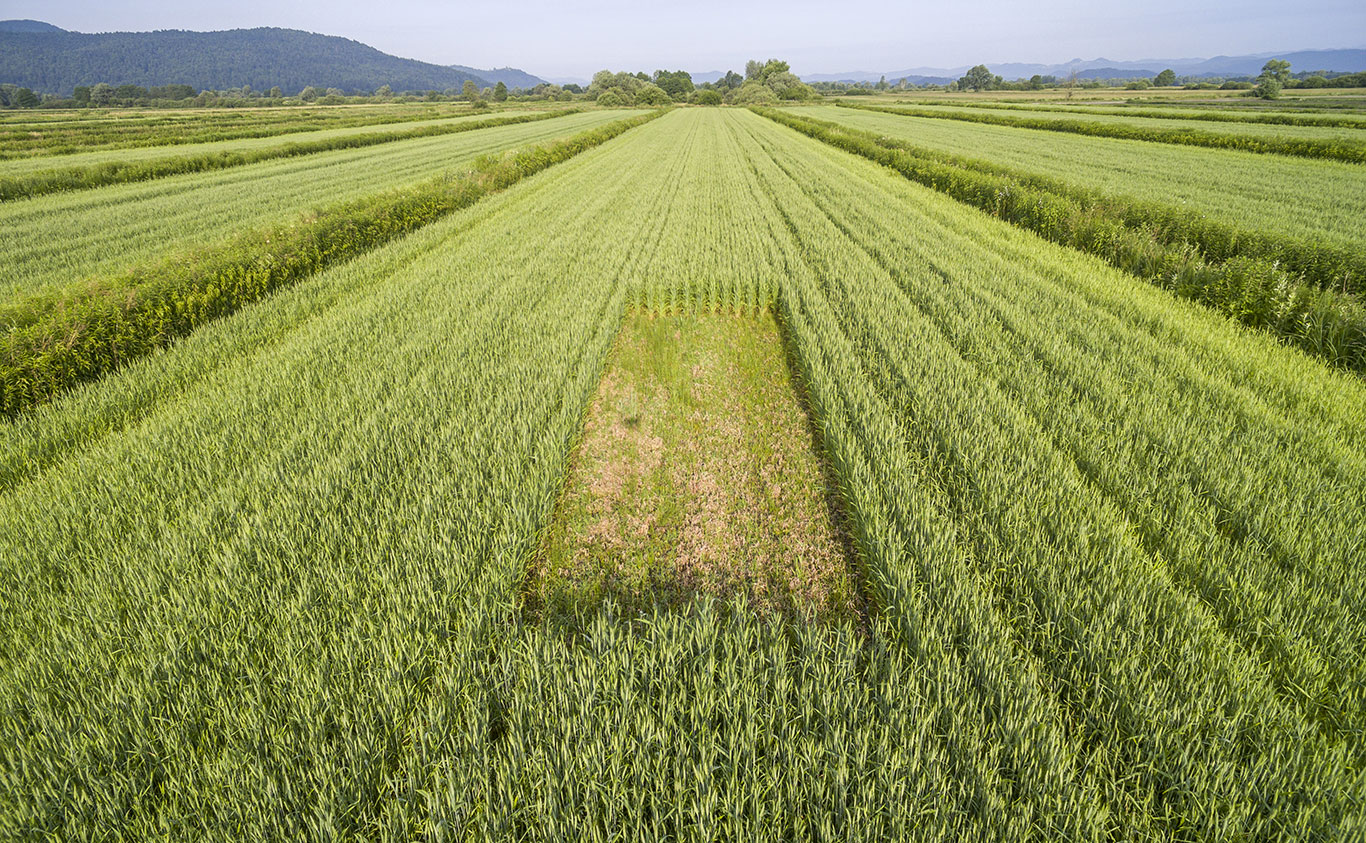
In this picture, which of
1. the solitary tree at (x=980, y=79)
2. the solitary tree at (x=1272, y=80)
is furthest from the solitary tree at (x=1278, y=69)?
the solitary tree at (x=980, y=79)

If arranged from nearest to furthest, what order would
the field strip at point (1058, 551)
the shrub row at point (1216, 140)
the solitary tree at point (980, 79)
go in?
the field strip at point (1058, 551) → the shrub row at point (1216, 140) → the solitary tree at point (980, 79)

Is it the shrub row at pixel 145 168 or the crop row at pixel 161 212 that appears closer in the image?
the crop row at pixel 161 212

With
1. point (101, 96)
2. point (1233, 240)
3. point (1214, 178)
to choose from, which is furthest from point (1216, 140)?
point (101, 96)

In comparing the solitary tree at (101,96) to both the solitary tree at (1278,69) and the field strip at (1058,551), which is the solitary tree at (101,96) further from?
the solitary tree at (1278,69)

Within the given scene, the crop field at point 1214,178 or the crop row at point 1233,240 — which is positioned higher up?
the crop field at point 1214,178

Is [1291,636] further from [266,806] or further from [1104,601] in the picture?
[266,806]

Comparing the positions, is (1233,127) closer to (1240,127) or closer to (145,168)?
(1240,127)

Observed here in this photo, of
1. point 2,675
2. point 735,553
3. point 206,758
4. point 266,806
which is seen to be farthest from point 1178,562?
point 2,675
